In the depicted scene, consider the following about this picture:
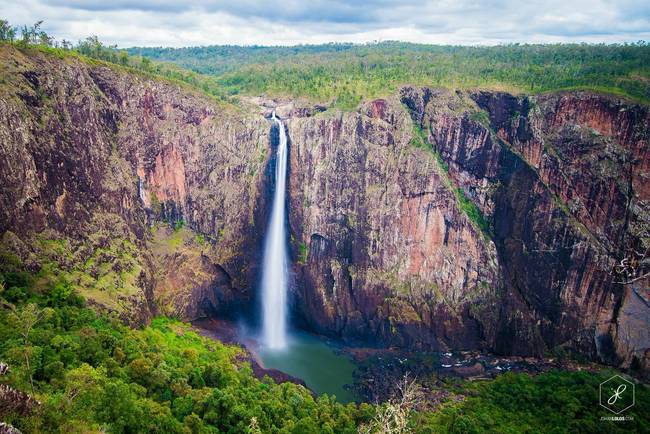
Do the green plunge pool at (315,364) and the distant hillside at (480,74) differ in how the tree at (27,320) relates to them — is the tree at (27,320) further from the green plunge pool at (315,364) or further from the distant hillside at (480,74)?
the distant hillside at (480,74)

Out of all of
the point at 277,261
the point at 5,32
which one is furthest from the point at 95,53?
the point at 277,261

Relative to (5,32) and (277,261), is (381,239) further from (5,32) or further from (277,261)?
(5,32)

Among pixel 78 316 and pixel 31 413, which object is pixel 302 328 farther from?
pixel 31 413

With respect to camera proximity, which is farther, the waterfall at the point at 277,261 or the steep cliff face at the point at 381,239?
the waterfall at the point at 277,261

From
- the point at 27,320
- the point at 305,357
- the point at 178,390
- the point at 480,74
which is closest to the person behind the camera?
the point at 27,320

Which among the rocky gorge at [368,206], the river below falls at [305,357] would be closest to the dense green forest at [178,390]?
the rocky gorge at [368,206]

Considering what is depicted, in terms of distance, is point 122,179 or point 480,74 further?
point 480,74

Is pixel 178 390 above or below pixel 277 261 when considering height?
below
